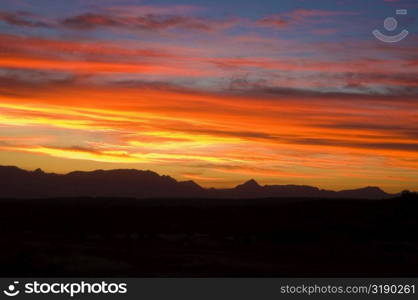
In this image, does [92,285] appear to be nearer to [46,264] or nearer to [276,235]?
[46,264]

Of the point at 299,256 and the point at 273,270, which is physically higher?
the point at 299,256

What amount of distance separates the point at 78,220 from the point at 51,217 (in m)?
3.81

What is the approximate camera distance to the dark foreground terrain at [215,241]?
26.4 metres

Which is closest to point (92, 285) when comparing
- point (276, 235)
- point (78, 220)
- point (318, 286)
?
point (318, 286)

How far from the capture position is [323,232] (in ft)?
159

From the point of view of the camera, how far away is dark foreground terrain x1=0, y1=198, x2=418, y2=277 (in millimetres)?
26438
